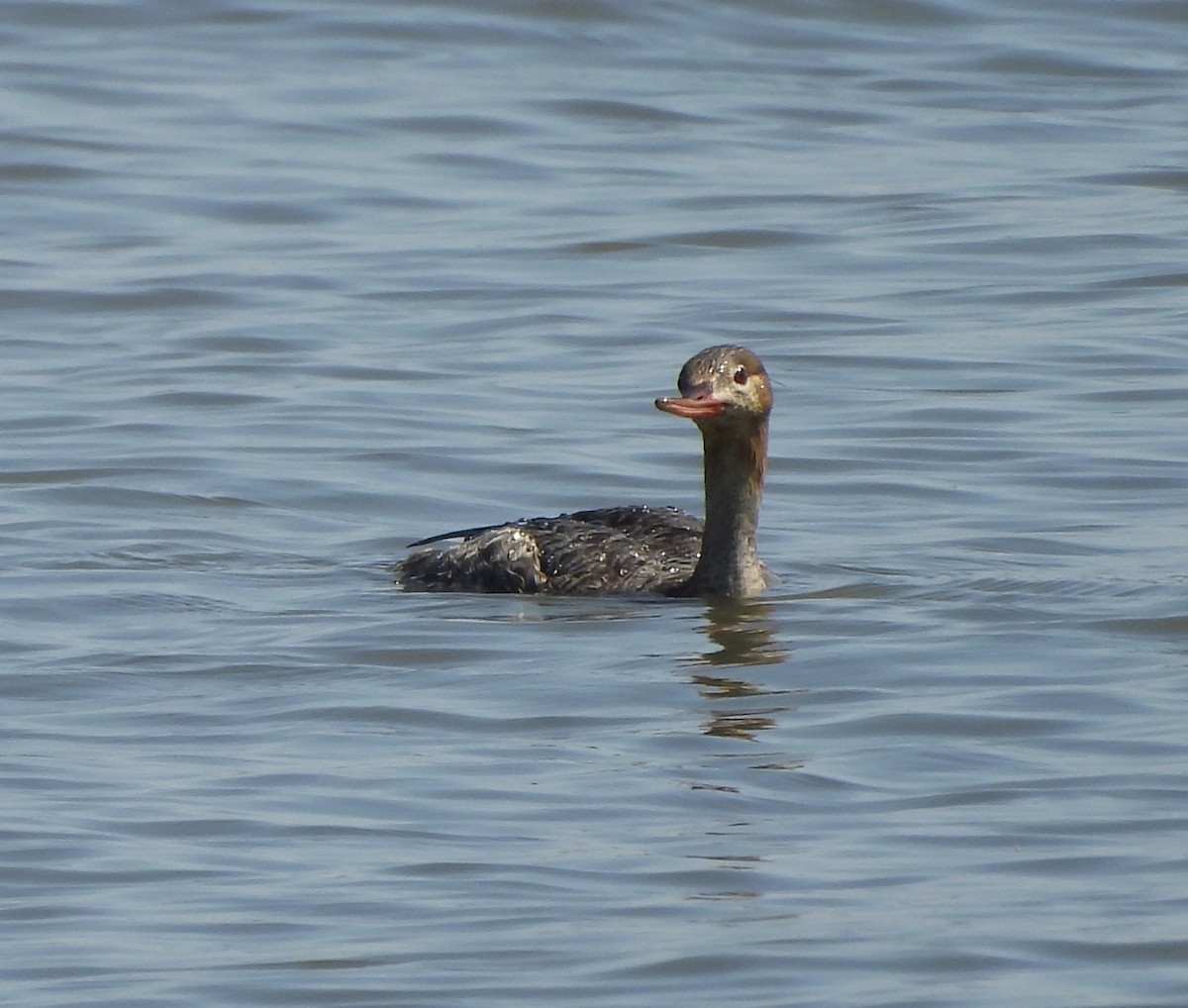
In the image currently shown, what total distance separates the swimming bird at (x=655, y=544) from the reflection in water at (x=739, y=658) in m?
0.25

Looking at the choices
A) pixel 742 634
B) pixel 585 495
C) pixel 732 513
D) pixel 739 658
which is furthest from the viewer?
pixel 585 495

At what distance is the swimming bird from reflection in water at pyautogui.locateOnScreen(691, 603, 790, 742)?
0.81ft

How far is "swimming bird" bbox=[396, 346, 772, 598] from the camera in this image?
35.1ft

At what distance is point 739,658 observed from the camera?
9.86m

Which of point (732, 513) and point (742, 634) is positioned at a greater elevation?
point (732, 513)

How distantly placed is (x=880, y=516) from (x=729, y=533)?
4.83ft

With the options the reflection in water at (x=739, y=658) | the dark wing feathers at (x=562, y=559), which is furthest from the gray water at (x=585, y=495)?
the dark wing feathers at (x=562, y=559)

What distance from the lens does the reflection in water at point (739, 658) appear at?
348 inches

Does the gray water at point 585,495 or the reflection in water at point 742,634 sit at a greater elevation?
the gray water at point 585,495

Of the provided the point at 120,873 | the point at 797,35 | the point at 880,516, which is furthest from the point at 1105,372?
the point at 797,35

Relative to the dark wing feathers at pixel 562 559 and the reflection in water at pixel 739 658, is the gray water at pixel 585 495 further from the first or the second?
the dark wing feathers at pixel 562 559

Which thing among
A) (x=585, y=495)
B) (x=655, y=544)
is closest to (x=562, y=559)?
(x=655, y=544)

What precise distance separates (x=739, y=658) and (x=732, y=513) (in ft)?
3.47

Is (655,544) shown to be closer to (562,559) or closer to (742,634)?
(562,559)
